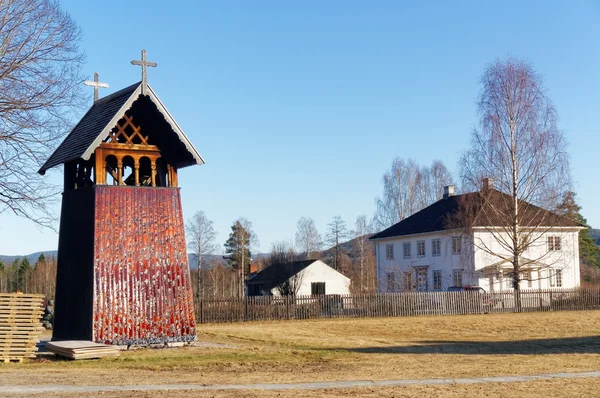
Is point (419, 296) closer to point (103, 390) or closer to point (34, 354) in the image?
point (34, 354)

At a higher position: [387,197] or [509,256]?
[387,197]

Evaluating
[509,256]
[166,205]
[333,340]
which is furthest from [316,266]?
[166,205]

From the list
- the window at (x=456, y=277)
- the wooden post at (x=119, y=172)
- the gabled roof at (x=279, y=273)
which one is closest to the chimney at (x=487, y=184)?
the window at (x=456, y=277)

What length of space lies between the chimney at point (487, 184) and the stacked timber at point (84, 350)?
30.3 metres

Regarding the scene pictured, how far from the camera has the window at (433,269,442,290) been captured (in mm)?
61562

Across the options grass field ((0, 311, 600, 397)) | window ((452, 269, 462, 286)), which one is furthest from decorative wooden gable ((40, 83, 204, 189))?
window ((452, 269, 462, 286))

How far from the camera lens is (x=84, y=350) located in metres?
21.5

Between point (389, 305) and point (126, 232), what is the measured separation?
23996 mm

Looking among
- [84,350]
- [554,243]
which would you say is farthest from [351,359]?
[554,243]

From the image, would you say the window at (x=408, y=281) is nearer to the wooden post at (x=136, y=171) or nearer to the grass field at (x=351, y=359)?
the grass field at (x=351, y=359)

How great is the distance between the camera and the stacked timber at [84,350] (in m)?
21.4

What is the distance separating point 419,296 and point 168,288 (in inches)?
943

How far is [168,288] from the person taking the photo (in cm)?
2431

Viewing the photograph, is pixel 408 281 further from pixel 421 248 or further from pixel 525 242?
pixel 525 242
